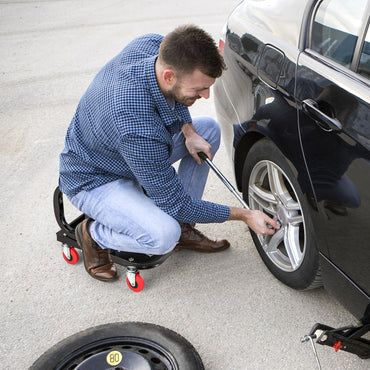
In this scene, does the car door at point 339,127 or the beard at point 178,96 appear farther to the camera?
the beard at point 178,96

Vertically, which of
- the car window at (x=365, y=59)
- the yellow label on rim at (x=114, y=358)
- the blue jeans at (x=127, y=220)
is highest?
the car window at (x=365, y=59)

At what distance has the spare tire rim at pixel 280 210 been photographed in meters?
2.22

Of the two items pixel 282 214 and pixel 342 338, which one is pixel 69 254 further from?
pixel 342 338

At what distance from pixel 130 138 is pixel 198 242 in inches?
36.2

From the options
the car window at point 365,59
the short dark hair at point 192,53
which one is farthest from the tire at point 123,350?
the car window at point 365,59

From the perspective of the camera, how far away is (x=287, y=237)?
2275 millimetres

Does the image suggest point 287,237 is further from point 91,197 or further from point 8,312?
point 8,312

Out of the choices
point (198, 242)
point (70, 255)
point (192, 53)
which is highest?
point (192, 53)

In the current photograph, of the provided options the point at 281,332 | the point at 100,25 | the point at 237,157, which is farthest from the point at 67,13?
the point at 281,332

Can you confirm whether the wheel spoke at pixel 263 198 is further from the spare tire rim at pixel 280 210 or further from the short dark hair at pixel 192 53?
the short dark hair at pixel 192 53

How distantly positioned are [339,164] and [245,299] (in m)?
0.98

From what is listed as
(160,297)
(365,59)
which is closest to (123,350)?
(160,297)

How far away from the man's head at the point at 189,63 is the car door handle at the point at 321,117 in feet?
1.28

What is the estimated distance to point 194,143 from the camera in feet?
8.73
